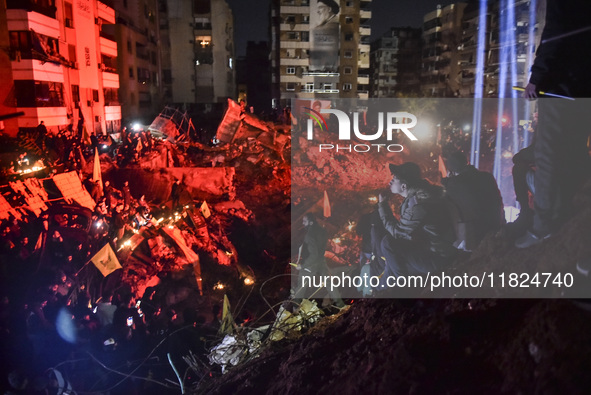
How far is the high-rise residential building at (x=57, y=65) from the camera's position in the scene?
18.1 meters

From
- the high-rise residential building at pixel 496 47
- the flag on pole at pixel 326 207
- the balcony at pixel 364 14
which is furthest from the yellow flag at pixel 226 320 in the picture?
the balcony at pixel 364 14

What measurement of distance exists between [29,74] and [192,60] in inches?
967

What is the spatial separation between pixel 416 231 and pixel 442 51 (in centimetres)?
4412

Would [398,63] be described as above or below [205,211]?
above

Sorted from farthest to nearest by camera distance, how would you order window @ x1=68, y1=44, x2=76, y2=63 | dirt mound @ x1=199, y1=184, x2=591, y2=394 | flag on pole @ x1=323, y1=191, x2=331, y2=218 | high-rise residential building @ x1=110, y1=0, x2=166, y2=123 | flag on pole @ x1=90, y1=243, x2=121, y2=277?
1. high-rise residential building @ x1=110, y1=0, x2=166, y2=123
2. window @ x1=68, y1=44, x2=76, y2=63
3. flag on pole @ x1=323, y1=191, x2=331, y2=218
4. flag on pole @ x1=90, y1=243, x2=121, y2=277
5. dirt mound @ x1=199, y1=184, x2=591, y2=394

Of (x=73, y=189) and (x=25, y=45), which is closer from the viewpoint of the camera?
(x=73, y=189)

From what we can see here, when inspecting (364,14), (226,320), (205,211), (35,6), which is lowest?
(226,320)

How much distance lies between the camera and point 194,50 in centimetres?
4156

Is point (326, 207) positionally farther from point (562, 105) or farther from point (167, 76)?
point (167, 76)

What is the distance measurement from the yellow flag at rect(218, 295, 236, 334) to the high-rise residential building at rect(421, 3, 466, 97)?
4239 cm

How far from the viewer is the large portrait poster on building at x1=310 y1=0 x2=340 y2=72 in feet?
123

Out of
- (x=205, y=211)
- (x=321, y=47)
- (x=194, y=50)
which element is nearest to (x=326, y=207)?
(x=205, y=211)

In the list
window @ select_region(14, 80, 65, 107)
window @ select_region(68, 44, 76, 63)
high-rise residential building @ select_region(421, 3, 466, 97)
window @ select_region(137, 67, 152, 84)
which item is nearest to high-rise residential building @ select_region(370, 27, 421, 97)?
high-rise residential building @ select_region(421, 3, 466, 97)

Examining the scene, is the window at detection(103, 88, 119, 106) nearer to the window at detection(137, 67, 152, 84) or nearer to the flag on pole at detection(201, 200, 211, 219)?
the window at detection(137, 67, 152, 84)
